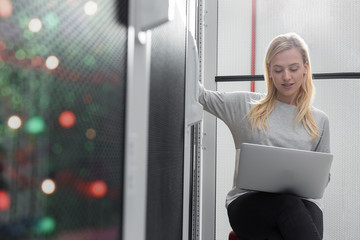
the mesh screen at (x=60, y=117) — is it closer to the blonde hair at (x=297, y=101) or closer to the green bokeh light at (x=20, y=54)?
the green bokeh light at (x=20, y=54)

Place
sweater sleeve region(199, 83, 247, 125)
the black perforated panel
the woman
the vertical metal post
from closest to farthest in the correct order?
the black perforated panel, the woman, sweater sleeve region(199, 83, 247, 125), the vertical metal post

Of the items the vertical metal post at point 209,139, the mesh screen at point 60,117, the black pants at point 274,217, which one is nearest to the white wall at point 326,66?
the vertical metal post at point 209,139

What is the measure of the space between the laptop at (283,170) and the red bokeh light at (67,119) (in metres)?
1.01

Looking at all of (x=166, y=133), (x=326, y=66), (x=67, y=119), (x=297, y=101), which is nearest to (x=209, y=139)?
(x=297, y=101)

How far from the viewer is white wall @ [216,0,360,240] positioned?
1.81 m

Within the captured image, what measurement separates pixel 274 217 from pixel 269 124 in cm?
42

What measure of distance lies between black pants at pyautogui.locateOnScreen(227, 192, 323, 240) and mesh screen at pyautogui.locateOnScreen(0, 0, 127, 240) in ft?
3.17

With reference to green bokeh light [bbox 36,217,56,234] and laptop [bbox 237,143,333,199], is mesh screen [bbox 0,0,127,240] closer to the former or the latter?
green bokeh light [bbox 36,217,56,234]

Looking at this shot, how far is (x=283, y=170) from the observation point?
1272 millimetres

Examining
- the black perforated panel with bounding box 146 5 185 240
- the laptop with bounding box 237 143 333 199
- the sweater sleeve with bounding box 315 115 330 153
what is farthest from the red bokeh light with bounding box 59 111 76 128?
the sweater sleeve with bounding box 315 115 330 153

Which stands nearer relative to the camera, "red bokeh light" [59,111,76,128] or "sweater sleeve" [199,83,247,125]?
"red bokeh light" [59,111,76,128]

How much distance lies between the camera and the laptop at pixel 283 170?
1.26 meters

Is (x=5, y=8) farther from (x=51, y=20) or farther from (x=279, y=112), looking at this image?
(x=279, y=112)

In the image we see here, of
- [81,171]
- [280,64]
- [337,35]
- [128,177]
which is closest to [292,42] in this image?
[280,64]
